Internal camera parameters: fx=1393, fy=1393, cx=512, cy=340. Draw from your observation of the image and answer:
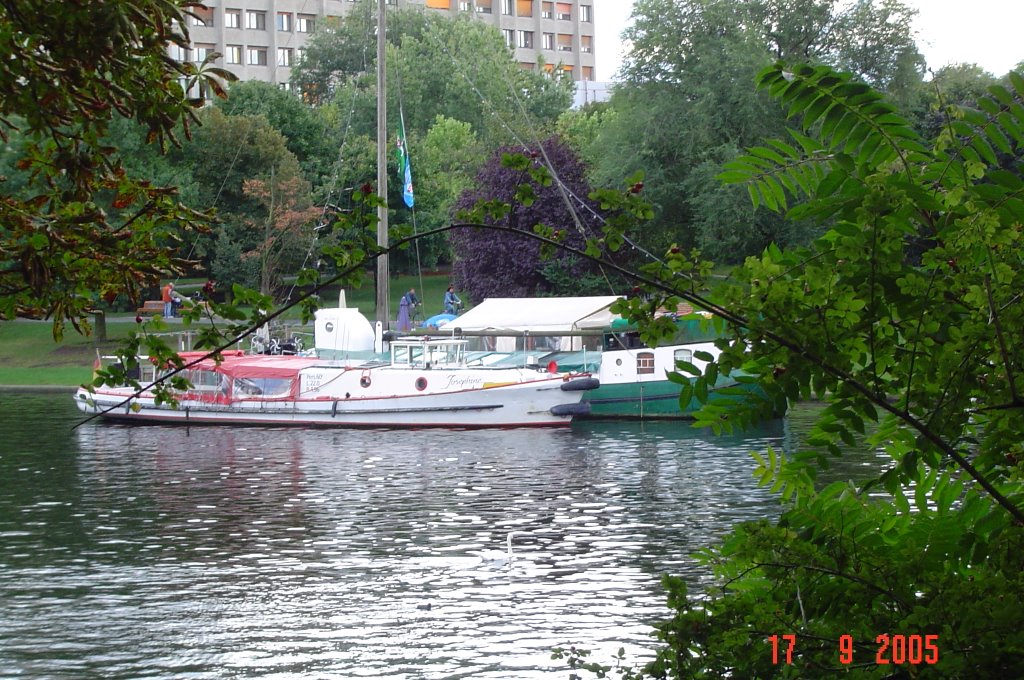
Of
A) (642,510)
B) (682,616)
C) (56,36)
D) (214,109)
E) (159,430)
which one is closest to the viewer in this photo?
(682,616)

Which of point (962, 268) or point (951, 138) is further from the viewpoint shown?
point (951, 138)

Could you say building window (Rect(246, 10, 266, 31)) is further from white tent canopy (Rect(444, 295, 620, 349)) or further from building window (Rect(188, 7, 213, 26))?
white tent canopy (Rect(444, 295, 620, 349))

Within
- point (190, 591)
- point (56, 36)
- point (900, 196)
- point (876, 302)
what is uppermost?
point (56, 36)

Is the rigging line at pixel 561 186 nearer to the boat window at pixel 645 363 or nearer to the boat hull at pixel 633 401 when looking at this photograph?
the boat window at pixel 645 363

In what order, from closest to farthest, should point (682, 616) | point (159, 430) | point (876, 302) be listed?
point (876, 302)
point (682, 616)
point (159, 430)

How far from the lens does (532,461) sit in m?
29.2

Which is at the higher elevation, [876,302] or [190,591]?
[876,302]

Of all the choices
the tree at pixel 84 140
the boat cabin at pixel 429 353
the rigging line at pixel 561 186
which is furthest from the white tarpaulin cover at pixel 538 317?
the tree at pixel 84 140

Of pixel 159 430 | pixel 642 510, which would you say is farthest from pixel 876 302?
pixel 159 430

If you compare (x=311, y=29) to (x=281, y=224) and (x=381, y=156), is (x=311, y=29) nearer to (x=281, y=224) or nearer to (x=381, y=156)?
(x=281, y=224)

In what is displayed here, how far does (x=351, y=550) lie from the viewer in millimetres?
19141

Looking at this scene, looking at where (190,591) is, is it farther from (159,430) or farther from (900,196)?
(159,430)

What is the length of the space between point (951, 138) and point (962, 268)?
934mm

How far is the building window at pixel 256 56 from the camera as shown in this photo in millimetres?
126250
